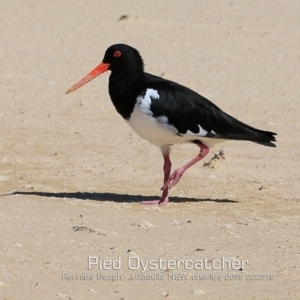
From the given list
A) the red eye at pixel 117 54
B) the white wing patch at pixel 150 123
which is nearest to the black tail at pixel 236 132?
the white wing patch at pixel 150 123

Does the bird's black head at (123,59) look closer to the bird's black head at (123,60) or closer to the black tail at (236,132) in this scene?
the bird's black head at (123,60)

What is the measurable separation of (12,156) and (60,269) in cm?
386

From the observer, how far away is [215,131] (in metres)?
9.14

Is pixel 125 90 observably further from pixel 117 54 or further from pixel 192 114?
pixel 192 114

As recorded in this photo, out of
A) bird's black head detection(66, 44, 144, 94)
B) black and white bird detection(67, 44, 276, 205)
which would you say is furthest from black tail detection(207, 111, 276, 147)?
bird's black head detection(66, 44, 144, 94)

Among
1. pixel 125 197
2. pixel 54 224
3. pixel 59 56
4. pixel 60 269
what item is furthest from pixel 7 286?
pixel 59 56

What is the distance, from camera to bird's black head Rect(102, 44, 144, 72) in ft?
30.5

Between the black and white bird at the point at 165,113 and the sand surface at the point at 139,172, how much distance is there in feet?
2.03

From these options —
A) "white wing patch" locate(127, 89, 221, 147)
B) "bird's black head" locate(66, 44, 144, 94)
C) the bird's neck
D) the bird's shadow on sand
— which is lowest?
the bird's shadow on sand

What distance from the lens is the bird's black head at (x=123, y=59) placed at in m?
9.28

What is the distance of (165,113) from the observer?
8.85 meters

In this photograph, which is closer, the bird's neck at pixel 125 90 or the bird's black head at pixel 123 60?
the bird's neck at pixel 125 90

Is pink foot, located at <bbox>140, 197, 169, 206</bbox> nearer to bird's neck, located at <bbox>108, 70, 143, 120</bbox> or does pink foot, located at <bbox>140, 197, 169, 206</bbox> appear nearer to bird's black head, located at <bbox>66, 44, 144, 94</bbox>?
bird's neck, located at <bbox>108, 70, 143, 120</bbox>

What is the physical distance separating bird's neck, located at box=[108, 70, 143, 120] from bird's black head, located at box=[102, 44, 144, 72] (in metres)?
0.07
